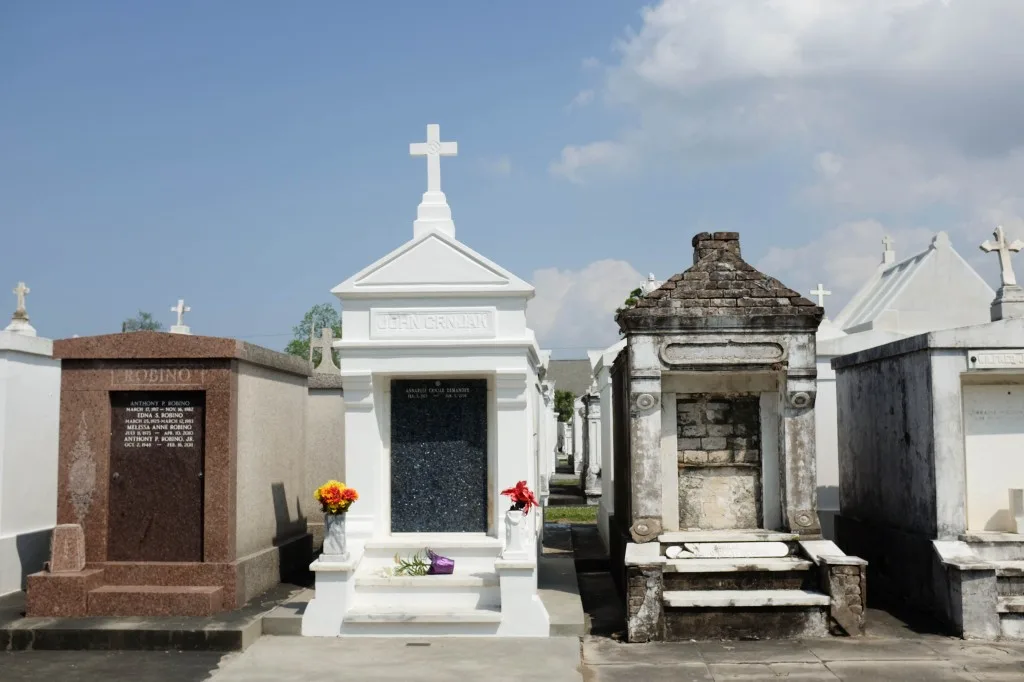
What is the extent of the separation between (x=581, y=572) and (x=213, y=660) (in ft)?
16.9

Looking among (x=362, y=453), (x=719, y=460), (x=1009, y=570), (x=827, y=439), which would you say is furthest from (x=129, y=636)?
(x=827, y=439)

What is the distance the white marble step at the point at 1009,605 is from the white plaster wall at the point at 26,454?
33.4 feet

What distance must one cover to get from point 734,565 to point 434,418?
3.42 m

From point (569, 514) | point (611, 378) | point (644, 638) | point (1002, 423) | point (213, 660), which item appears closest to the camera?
point (213, 660)

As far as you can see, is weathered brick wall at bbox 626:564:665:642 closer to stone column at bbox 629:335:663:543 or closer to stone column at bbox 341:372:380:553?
stone column at bbox 629:335:663:543

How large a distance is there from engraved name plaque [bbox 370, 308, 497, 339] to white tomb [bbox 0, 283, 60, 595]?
14.5 ft

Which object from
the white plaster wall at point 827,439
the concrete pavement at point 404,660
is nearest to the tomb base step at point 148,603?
the concrete pavement at point 404,660

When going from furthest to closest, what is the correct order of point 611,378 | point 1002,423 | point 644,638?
point 611,378
point 1002,423
point 644,638

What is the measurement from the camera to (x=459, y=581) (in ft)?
29.8

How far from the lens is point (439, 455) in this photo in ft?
32.5

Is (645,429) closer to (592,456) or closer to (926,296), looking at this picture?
(592,456)

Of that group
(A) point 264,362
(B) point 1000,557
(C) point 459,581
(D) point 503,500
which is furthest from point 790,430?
(A) point 264,362

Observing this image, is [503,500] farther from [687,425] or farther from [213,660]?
[213,660]

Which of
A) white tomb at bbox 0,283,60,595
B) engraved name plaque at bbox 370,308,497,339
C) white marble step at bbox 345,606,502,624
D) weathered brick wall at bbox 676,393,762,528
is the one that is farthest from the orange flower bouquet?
white tomb at bbox 0,283,60,595
